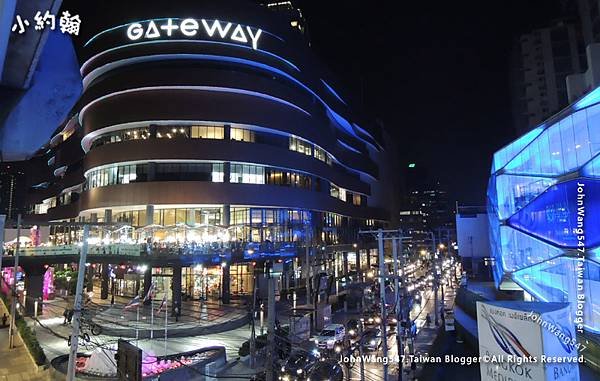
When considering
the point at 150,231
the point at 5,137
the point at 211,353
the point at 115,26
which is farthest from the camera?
the point at 115,26

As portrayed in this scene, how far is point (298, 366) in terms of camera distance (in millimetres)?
21172

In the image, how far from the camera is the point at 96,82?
5228 centimetres

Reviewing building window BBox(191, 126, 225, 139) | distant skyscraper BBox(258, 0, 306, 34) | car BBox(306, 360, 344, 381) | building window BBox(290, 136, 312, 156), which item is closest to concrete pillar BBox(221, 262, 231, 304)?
building window BBox(191, 126, 225, 139)

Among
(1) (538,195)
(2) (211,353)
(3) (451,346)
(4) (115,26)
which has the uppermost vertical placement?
(4) (115,26)

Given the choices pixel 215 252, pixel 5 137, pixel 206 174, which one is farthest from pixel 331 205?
pixel 5 137

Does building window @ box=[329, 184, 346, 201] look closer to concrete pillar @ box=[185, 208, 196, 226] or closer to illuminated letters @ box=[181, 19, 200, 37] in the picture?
concrete pillar @ box=[185, 208, 196, 226]

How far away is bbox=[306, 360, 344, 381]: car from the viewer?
65.9 ft

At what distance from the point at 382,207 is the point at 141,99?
6327 cm

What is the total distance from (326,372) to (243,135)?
115ft

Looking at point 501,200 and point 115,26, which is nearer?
point 501,200

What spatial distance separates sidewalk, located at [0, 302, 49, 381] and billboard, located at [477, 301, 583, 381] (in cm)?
2127

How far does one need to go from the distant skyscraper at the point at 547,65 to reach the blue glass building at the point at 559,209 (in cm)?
5964

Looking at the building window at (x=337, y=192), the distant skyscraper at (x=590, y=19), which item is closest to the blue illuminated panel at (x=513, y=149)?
the building window at (x=337, y=192)

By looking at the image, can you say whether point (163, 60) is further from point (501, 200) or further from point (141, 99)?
point (501, 200)
